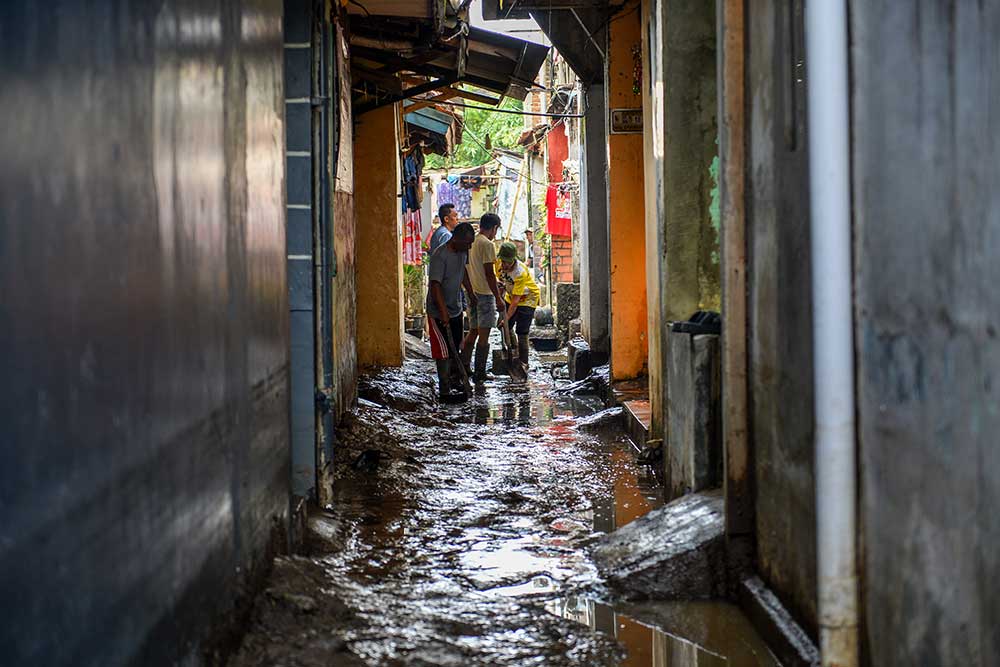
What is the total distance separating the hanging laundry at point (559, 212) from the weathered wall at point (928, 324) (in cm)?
1836

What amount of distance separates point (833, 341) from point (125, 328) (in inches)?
73.5

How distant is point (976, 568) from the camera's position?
104 inches

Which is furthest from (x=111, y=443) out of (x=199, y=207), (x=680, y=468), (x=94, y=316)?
(x=680, y=468)

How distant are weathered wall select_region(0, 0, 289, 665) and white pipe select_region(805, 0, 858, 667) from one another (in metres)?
1.80

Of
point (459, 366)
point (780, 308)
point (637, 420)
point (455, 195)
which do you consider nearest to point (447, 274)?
point (459, 366)

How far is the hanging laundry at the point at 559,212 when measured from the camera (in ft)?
69.8

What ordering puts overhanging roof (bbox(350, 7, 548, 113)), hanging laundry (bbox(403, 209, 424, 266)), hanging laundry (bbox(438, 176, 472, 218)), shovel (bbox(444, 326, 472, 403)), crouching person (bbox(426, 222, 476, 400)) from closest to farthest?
1. overhanging roof (bbox(350, 7, 548, 113))
2. crouching person (bbox(426, 222, 476, 400))
3. shovel (bbox(444, 326, 472, 403))
4. hanging laundry (bbox(403, 209, 424, 266))
5. hanging laundry (bbox(438, 176, 472, 218))

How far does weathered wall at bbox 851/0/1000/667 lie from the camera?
2.55m

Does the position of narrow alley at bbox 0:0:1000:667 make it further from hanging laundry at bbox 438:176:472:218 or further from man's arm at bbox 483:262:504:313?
hanging laundry at bbox 438:176:472:218

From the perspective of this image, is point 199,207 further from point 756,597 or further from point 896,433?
point 756,597

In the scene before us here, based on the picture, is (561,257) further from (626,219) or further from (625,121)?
(625,121)

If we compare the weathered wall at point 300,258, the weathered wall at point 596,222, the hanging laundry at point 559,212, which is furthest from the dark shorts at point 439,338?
the hanging laundry at point 559,212

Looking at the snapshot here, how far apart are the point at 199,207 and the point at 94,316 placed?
1.05m

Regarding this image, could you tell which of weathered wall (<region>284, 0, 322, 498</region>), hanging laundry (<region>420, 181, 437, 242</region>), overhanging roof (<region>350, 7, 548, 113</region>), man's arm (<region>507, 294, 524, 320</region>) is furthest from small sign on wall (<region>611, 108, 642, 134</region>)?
hanging laundry (<region>420, 181, 437, 242</region>)
